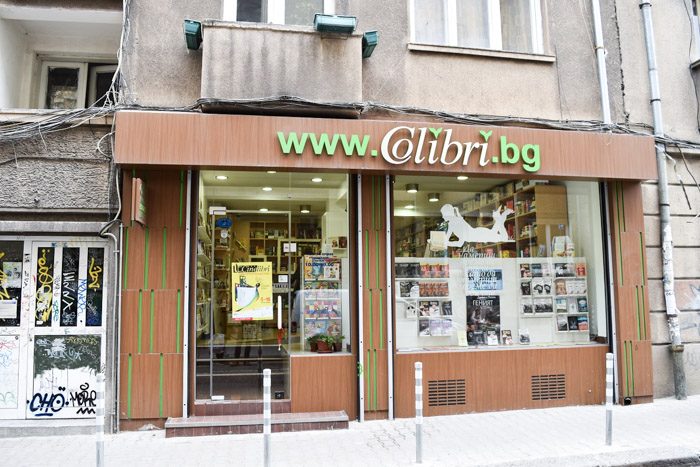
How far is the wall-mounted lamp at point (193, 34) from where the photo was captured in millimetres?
7504

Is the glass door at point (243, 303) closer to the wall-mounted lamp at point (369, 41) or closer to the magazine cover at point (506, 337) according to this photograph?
the wall-mounted lamp at point (369, 41)

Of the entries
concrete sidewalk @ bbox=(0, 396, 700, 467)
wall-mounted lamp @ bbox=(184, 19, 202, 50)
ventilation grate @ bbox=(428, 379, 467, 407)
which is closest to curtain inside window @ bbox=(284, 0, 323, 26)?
wall-mounted lamp @ bbox=(184, 19, 202, 50)

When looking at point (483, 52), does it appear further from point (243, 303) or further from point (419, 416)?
point (419, 416)

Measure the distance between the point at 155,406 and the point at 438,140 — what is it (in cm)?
519

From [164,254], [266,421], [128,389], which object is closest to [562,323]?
[266,421]

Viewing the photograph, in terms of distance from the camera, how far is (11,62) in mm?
8602

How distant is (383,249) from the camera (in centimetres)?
817

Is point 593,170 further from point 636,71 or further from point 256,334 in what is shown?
point 256,334

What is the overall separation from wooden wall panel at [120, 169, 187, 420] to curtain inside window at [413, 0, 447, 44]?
432 centimetres

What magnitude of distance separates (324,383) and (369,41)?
15.9 feet

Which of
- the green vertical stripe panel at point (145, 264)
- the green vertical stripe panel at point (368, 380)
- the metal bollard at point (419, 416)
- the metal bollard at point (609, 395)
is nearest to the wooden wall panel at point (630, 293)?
the metal bollard at point (609, 395)

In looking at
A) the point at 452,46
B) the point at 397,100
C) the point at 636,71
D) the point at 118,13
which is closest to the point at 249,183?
the point at 397,100

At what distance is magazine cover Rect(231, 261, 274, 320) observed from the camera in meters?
8.20

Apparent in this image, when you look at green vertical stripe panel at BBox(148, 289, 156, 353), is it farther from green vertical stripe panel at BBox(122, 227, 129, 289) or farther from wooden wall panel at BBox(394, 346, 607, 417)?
wooden wall panel at BBox(394, 346, 607, 417)
